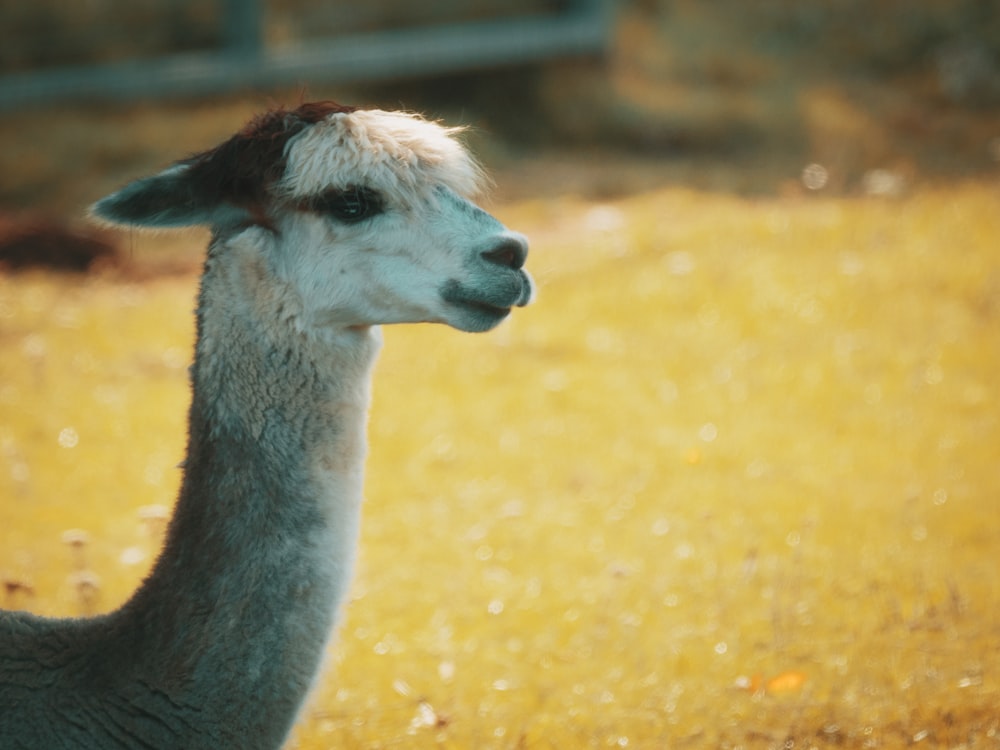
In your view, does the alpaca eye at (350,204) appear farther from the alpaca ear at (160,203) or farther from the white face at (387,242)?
the alpaca ear at (160,203)

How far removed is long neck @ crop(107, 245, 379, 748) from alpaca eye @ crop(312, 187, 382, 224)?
24 cm

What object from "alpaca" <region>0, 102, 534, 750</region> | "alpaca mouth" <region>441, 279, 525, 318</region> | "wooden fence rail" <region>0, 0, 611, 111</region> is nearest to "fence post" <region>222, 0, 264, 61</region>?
"wooden fence rail" <region>0, 0, 611, 111</region>

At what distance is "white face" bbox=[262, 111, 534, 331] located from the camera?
2955mm

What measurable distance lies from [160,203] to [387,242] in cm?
56

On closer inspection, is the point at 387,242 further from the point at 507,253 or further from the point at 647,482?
the point at 647,482

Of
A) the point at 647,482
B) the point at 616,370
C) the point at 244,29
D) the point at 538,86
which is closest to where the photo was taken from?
the point at 647,482

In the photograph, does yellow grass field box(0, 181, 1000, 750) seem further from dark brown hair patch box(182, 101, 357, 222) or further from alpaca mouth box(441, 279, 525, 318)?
dark brown hair patch box(182, 101, 357, 222)

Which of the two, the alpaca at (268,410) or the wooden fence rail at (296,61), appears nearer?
the alpaca at (268,410)

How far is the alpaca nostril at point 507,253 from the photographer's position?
2.98 meters

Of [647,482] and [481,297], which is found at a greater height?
[481,297]

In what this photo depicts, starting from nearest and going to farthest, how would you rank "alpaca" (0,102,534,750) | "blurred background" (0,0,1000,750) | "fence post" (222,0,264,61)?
"alpaca" (0,102,534,750) → "blurred background" (0,0,1000,750) → "fence post" (222,0,264,61)

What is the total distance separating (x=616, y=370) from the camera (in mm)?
7324

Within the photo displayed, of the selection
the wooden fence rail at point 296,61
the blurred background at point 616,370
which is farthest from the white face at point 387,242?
the wooden fence rail at point 296,61

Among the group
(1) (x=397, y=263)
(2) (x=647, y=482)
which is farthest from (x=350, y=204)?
(2) (x=647, y=482)
